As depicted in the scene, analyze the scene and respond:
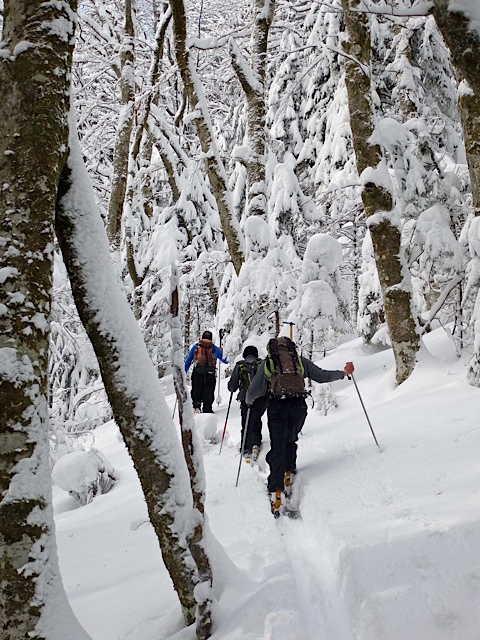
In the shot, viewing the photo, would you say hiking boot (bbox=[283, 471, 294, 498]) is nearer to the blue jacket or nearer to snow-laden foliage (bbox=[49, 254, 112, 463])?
snow-laden foliage (bbox=[49, 254, 112, 463])

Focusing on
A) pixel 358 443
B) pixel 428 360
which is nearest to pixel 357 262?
pixel 428 360

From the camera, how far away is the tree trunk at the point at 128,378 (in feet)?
8.69

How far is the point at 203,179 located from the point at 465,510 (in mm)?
14573

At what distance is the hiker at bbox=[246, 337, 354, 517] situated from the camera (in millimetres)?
5461

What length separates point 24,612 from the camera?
6.70 feet

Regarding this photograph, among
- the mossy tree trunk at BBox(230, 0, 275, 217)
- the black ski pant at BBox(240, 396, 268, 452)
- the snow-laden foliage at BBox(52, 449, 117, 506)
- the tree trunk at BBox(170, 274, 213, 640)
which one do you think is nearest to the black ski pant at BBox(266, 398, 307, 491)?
the black ski pant at BBox(240, 396, 268, 452)

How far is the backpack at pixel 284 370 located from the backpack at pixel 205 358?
5.51 m

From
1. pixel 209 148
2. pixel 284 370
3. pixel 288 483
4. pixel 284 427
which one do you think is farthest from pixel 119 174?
pixel 288 483

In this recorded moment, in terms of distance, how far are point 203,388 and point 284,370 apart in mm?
5914

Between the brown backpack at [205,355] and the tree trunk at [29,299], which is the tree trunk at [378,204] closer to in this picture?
the brown backpack at [205,355]

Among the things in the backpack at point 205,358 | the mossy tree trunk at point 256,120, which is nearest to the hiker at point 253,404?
the mossy tree trunk at point 256,120

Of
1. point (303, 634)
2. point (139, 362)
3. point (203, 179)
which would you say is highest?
point (203, 179)

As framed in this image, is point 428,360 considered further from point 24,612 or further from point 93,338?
point 24,612

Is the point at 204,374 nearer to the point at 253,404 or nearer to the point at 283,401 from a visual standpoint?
the point at 253,404
